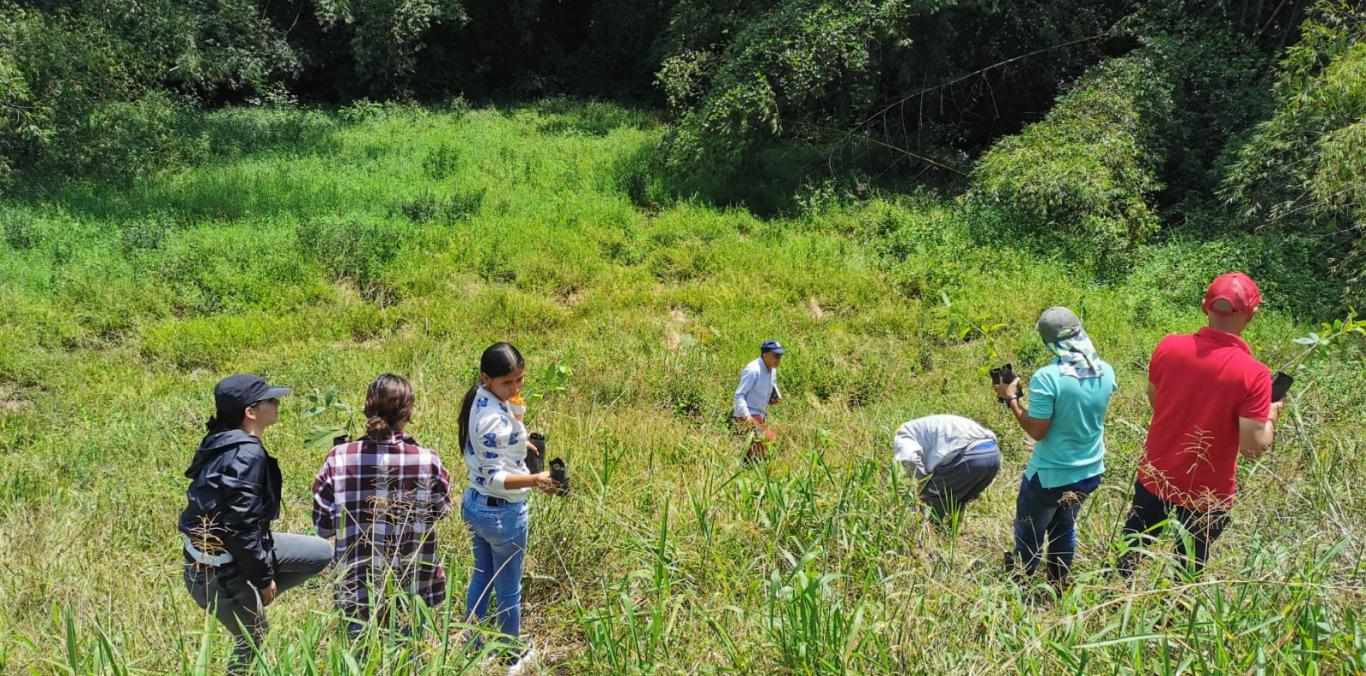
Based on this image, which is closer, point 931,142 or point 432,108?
point 931,142

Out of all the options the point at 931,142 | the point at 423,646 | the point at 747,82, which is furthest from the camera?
the point at 931,142

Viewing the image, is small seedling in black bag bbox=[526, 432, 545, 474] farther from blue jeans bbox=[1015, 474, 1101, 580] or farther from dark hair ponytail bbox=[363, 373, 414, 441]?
blue jeans bbox=[1015, 474, 1101, 580]

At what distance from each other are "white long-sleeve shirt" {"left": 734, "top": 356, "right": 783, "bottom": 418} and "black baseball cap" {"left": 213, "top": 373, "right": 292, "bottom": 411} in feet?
10.9

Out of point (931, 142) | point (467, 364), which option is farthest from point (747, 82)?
point (467, 364)

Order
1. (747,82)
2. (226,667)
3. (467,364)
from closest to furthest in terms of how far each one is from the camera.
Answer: (226,667) < (467,364) < (747,82)

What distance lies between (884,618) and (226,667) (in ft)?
6.46

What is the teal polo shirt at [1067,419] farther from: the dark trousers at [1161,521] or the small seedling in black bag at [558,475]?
the small seedling in black bag at [558,475]

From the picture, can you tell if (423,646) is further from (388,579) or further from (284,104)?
(284,104)

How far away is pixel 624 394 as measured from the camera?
711 cm

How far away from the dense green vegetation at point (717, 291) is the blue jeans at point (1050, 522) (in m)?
0.20

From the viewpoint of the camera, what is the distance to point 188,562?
3.01m

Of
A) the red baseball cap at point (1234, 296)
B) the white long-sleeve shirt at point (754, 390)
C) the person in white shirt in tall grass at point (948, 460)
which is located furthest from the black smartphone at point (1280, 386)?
the white long-sleeve shirt at point (754, 390)

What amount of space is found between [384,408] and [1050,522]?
8.71ft

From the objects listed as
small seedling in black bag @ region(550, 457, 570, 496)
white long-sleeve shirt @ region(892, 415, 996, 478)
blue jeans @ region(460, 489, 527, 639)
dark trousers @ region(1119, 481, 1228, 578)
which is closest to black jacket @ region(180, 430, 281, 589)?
blue jeans @ region(460, 489, 527, 639)
